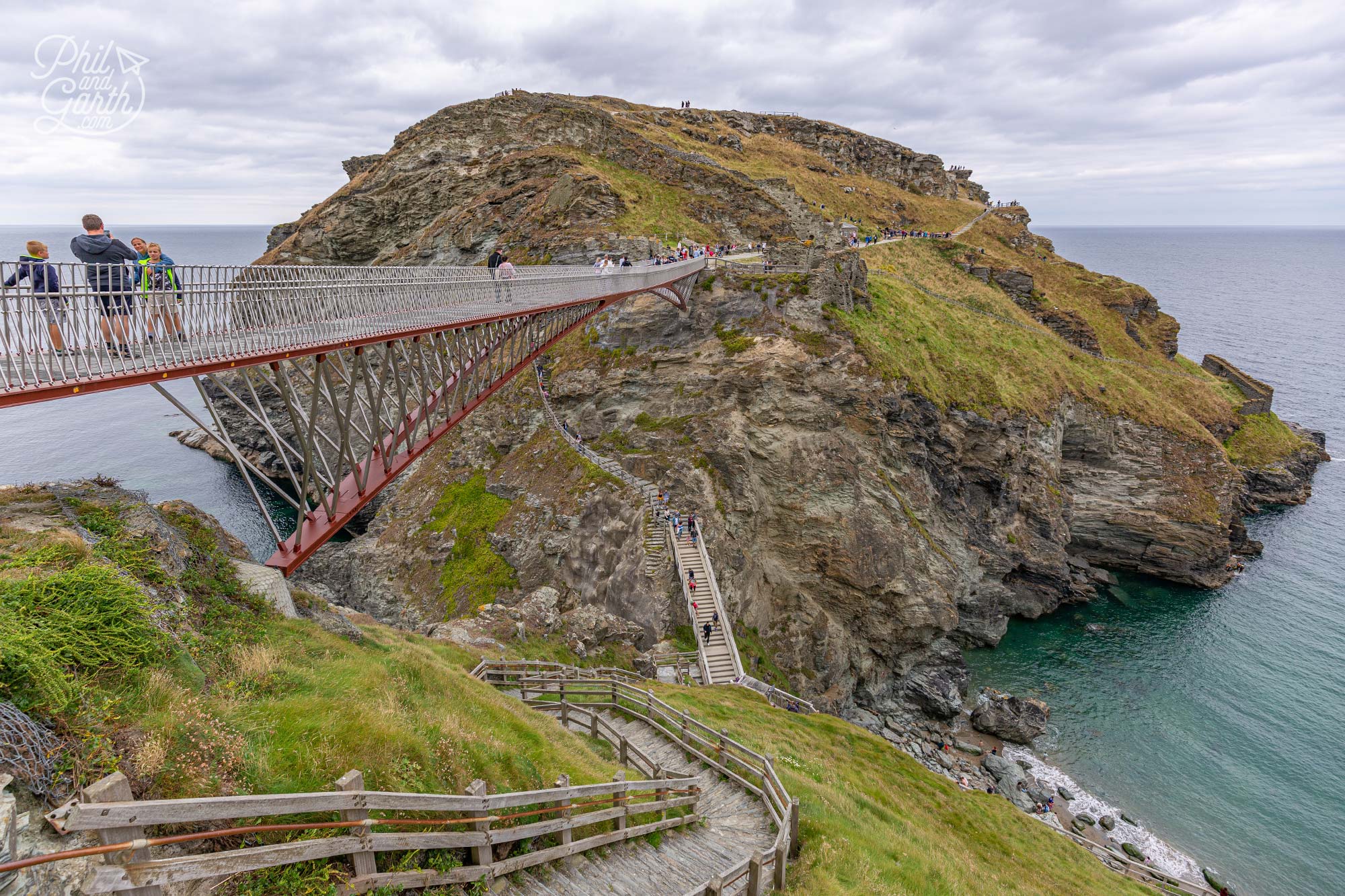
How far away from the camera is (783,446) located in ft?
131

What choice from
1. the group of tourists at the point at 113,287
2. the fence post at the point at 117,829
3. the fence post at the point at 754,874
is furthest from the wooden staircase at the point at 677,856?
the group of tourists at the point at 113,287

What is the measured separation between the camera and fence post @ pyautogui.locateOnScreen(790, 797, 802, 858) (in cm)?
1143

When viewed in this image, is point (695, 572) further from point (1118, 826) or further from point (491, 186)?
point (491, 186)

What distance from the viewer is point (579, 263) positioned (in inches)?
2003

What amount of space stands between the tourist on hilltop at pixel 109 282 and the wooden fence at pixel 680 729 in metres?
11.5

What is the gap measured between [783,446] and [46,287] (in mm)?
35496

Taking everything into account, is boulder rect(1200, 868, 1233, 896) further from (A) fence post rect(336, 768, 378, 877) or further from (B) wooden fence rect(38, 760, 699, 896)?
(A) fence post rect(336, 768, 378, 877)

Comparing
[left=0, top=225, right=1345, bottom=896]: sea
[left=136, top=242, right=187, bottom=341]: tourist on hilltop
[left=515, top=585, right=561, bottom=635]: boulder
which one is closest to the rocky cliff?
[left=515, top=585, right=561, bottom=635]: boulder

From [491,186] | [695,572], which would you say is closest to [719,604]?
[695,572]

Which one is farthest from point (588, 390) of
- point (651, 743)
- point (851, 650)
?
point (651, 743)

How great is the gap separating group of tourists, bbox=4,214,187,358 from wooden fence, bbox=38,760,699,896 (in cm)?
841

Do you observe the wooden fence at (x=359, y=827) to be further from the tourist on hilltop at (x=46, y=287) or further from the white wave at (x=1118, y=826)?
the white wave at (x=1118, y=826)

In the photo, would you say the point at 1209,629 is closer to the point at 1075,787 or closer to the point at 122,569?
the point at 1075,787

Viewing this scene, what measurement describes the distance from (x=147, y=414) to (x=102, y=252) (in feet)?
330
